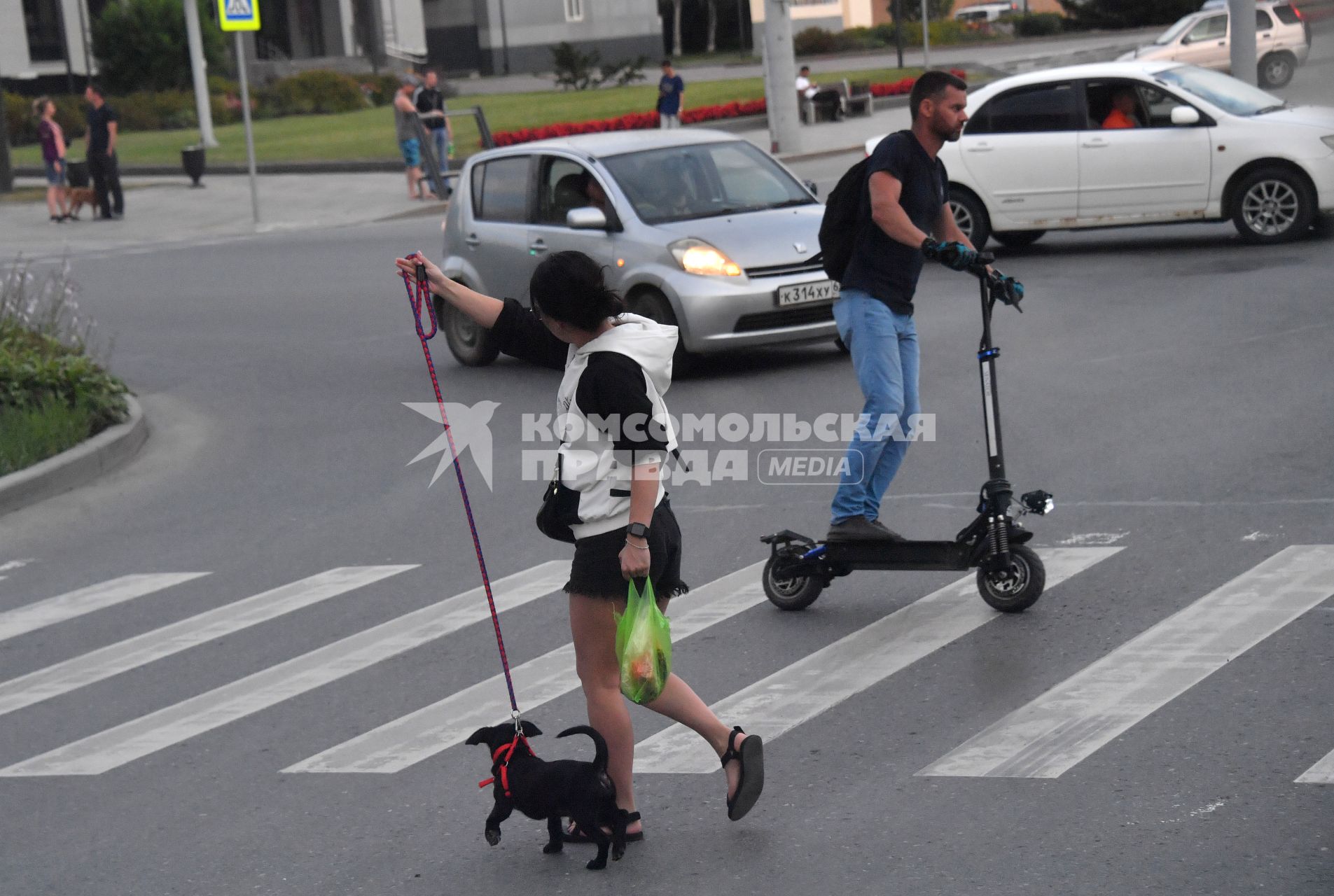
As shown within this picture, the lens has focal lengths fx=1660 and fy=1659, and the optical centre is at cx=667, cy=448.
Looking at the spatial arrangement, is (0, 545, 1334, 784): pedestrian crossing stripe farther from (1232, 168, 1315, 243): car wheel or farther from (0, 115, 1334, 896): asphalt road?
(1232, 168, 1315, 243): car wheel

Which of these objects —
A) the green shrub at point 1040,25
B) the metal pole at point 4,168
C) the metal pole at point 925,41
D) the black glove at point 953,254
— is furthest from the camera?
the green shrub at point 1040,25

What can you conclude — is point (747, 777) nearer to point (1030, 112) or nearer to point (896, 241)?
point (896, 241)

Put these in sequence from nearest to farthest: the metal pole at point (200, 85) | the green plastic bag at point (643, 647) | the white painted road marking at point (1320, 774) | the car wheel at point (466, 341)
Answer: the green plastic bag at point (643, 647) < the white painted road marking at point (1320, 774) < the car wheel at point (466, 341) < the metal pole at point (200, 85)

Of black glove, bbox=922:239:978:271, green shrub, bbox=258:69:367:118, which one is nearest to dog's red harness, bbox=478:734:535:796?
black glove, bbox=922:239:978:271

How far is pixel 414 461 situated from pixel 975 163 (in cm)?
804

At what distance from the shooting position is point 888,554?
255 inches

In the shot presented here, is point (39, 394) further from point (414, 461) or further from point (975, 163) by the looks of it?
point (975, 163)

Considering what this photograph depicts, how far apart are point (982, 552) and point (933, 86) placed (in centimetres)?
185

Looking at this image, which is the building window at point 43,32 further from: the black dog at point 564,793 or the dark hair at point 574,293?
the black dog at point 564,793

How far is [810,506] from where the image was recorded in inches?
335

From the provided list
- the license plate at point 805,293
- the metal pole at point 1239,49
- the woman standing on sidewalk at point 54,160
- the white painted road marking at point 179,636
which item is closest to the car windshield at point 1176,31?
the metal pole at point 1239,49

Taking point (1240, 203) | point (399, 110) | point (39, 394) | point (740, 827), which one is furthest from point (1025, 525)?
point (399, 110)

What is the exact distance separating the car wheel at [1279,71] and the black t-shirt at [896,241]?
12.4ft

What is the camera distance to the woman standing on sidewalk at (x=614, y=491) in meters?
4.32
